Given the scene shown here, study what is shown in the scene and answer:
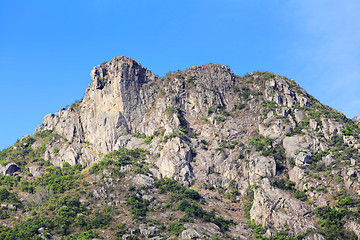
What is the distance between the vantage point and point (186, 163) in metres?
144

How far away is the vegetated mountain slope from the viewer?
124 meters

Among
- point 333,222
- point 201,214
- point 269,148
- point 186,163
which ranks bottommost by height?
point 333,222

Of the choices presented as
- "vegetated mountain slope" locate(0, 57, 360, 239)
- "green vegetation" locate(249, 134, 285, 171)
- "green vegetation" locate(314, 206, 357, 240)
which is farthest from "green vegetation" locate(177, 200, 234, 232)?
"green vegetation" locate(249, 134, 285, 171)

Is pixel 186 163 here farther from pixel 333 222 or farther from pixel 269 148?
pixel 333 222

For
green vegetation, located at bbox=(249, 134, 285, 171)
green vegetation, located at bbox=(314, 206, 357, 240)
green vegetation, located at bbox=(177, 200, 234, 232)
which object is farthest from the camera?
green vegetation, located at bbox=(249, 134, 285, 171)

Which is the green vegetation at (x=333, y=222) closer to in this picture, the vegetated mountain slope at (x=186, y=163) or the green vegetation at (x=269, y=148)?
the vegetated mountain slope at (x=186, y=163)

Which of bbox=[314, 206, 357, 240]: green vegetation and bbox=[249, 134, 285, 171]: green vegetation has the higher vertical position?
bbox=[249, 134, 285, 171]: green vegetation

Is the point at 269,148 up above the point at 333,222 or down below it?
above

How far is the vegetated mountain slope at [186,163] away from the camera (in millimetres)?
124000

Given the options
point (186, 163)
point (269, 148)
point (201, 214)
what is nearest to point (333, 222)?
point (201, 214)

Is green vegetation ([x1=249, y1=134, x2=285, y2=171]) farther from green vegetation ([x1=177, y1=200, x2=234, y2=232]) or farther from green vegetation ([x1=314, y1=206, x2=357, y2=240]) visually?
green vegetation ([x1=177, y1=200, x2=234, y2=232])

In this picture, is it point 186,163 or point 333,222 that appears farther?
point 186,163

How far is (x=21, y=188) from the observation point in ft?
474

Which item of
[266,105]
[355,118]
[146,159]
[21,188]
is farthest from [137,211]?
[355,118]
